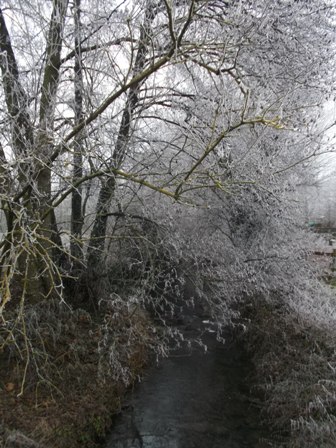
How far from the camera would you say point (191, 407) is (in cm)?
691

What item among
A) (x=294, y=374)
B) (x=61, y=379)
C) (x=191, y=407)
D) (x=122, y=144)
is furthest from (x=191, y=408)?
(x=122, y=144)

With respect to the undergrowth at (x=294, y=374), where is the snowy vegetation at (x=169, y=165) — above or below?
above

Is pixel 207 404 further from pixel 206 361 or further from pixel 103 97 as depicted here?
pixel 103 97

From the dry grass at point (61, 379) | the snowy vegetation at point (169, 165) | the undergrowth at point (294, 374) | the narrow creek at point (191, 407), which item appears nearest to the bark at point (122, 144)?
the snowy vegetation at point (169, 165)

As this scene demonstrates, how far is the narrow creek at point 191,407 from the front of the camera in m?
6.05

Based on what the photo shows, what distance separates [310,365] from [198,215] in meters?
4.41

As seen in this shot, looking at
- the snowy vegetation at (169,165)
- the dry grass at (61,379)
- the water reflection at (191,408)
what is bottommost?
the water reflection at (191,408)

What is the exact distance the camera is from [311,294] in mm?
8891

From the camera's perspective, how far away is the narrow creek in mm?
6055

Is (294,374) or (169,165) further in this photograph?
(294,374)

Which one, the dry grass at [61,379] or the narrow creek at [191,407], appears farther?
the narrow creek at [191,407]

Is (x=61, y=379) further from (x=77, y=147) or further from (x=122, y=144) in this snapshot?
(x=122, y=144)

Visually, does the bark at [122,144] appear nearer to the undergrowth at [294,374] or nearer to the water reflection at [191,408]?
the water reflection at [191,408]

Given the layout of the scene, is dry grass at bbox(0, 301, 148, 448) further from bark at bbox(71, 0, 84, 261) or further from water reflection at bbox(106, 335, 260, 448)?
bark at bbox(71, 0, 84, 261)
